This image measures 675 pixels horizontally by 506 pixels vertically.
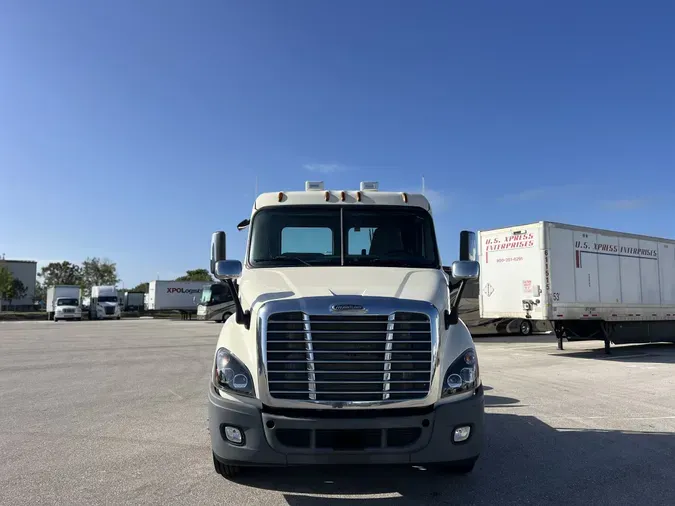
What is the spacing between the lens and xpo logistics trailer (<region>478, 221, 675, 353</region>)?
14953 mm

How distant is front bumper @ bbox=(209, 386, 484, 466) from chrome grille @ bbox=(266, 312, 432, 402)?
15 cm

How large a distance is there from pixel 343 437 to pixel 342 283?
1.27m

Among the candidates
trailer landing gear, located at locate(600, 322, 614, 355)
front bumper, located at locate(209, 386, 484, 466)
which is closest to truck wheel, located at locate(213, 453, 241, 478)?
front bumper, located at locate(209, 386, 484, 466)

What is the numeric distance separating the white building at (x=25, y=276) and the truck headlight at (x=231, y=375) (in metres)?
99.5

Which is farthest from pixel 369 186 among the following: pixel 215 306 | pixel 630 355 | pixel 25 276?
pixel 25 276

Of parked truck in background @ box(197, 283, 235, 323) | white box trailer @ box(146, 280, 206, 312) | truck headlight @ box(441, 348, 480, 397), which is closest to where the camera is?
truck headlight @ box(441, 348, 480, 397)

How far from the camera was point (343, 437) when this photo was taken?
3.81 meters

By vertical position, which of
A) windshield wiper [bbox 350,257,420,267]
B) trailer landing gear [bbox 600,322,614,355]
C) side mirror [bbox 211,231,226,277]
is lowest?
trailer landing gear [bbox 600,322,614,355]

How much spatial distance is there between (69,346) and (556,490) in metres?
17.7

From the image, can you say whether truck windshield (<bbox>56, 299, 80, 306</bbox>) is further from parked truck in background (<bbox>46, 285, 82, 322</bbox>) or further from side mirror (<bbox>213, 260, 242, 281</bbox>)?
side mirror (<bbox>213, 260, 242, 281</bbox>)

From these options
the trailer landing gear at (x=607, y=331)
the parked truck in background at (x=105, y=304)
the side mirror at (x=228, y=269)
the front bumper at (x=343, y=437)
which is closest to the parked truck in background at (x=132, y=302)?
the parked truck in background at (x=105, y=304)

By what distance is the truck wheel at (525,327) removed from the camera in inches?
926

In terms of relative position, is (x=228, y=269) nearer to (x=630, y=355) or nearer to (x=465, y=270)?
(x=465, y=270)

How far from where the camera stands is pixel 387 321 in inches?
158
